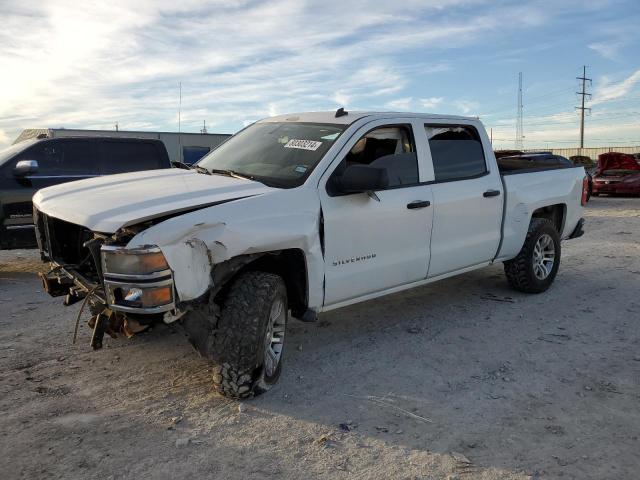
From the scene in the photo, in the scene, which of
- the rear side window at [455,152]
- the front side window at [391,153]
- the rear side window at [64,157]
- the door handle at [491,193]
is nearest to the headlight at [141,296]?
the front side window at [391,153]

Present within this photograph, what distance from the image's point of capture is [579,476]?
2.89 m

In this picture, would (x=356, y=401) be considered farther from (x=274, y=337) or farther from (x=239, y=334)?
(x=239, y=334)

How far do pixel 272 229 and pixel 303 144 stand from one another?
3.43 ft

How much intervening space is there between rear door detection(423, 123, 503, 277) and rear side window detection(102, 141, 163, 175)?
520 cm

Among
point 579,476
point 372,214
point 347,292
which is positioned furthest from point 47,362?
point 579,476

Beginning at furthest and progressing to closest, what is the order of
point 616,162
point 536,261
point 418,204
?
point 616,162
point 536,261
point 418,204

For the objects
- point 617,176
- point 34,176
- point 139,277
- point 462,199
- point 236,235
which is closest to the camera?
point 139,277

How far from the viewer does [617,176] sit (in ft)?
62.6

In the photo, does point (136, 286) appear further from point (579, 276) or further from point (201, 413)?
point (579, 276)

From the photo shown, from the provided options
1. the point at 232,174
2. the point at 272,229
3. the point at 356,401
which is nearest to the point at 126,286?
the point at 272,229

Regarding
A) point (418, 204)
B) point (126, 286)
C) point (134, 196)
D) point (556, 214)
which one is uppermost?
point (134, 196)

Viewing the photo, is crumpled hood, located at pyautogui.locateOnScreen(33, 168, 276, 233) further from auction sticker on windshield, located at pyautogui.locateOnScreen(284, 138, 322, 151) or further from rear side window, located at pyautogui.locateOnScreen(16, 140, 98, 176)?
rear side window, located at pyautogui.locateOnScreen(16, 140, 98, 176)

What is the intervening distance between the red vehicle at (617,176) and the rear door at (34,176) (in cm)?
1697

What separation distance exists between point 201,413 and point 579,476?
2138mm
